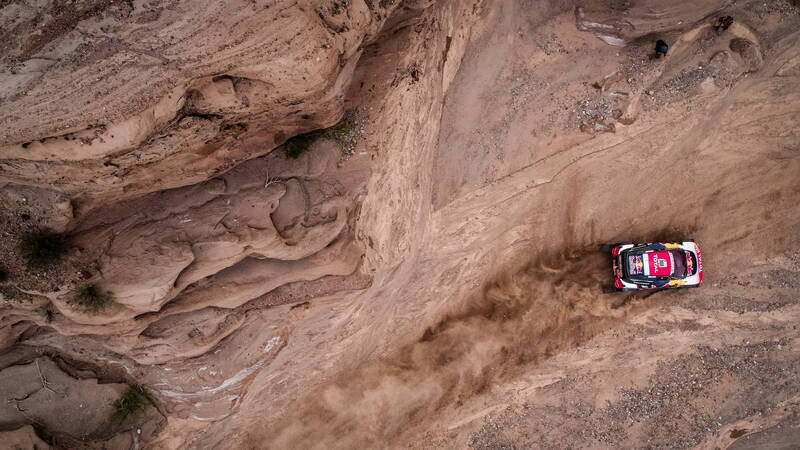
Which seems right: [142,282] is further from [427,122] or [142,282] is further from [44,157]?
[427,122]

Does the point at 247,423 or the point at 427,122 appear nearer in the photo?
the point at 427,122

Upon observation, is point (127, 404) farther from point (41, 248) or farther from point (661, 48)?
point (661, 48)

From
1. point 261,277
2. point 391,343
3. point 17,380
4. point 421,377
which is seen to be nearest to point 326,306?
point 261,277

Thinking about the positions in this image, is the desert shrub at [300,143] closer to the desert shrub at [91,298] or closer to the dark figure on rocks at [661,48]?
the desert shrub at [91,298]

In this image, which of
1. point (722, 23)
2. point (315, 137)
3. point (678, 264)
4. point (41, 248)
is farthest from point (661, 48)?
point (41, 248)

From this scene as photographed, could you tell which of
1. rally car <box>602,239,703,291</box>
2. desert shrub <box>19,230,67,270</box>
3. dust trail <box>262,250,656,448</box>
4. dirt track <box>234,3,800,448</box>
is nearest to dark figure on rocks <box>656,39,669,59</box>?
dirt track <box>234,3,800,448</box>

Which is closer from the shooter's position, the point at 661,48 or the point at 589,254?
the point at 661,48

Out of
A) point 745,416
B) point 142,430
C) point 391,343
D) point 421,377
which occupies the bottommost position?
point 745,416
